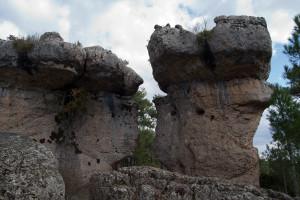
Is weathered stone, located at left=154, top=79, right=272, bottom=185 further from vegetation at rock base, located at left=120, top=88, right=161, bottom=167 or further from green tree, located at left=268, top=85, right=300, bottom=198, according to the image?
vegetation at rock base, located at left=120, top=88, right=161, bottom=167

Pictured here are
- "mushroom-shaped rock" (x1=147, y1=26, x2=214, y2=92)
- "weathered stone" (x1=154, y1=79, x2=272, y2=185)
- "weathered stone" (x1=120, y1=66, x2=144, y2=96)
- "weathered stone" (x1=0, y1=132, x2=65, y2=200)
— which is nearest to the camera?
"weathered stone" (x1=0, y1=132, x2=65, y2=200)

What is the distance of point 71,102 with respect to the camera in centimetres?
1267

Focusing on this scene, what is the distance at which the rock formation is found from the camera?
11.2 metres

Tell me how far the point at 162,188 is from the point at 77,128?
8465mm

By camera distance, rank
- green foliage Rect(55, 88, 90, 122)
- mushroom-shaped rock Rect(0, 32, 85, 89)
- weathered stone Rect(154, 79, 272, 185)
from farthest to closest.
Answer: green foliage Rect(55, 88, 90, 122) → mushroom-shaped rock Rect(0, 32, 85, 89) → weathered stone Rect(154, 79, 272, 185)

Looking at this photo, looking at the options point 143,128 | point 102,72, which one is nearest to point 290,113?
point 102,72

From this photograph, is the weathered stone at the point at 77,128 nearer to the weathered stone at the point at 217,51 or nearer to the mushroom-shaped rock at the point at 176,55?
the mushroom-shaped rock at the point at 176,55

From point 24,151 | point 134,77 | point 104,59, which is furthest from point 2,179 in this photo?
point 134,77

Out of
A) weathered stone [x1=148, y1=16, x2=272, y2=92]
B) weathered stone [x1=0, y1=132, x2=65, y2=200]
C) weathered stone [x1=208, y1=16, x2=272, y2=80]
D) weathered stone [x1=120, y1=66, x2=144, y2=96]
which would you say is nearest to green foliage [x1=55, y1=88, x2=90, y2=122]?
weathered stone [x1=120, y1=66, x2=144, y2=96]

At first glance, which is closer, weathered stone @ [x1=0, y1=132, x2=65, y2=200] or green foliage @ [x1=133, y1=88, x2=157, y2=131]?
weathered stone @ [x1=0, y1=132, x2=65, y2=200]

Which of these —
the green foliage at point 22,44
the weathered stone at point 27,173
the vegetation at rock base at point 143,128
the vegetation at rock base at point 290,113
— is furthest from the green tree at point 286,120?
the vegetation at rock base at point 143,128

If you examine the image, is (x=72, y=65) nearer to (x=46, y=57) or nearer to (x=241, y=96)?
(x=46, y=57)

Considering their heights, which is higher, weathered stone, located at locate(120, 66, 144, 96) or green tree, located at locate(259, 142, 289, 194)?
weathered stone, located at locate(120, 66, 144, 96)

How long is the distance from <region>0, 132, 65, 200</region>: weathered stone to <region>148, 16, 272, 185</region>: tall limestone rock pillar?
7.23 meters
